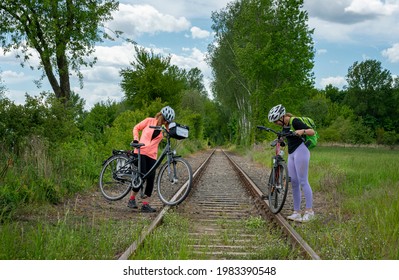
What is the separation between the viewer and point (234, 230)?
21.0 ft

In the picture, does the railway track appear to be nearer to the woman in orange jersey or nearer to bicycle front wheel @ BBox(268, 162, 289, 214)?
bicycle front wheel @ BBox(268, 162, 289, 214)

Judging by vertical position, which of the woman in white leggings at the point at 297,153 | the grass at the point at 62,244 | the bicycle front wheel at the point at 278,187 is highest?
the woman in white leggings at the point at 297,153

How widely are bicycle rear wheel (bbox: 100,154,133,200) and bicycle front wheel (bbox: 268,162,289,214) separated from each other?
8.76 ft

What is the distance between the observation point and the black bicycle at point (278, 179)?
7.18 meters

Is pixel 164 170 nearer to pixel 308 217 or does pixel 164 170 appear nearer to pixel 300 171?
pixel 300 171

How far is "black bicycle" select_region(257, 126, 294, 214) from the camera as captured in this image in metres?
7.18

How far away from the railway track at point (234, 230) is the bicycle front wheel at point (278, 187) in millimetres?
186

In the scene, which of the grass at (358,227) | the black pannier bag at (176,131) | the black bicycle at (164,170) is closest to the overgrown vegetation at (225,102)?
the grass at (358,227)

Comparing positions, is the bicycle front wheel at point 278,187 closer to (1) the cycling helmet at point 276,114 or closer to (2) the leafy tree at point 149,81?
(1) the cycling helmet at point 276,114

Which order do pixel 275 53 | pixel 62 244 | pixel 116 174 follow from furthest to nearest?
1. pixel 275 53
2. pixel 116 174
3. pixel 62 244

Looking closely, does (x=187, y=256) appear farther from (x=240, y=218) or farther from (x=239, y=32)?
(x=239, y=32)

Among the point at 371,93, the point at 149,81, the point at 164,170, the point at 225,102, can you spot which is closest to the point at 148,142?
the point at 164,170

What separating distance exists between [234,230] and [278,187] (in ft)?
4.92
